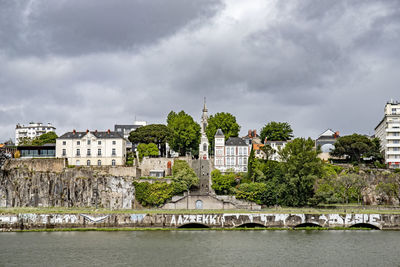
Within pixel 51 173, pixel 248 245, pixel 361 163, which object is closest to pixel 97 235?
pixel 248 245

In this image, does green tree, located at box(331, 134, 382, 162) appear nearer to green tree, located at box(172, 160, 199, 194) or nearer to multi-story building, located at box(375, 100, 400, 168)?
multi-story building, located at box(375, 100, 400, 168)

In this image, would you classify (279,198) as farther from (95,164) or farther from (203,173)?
(95,164)

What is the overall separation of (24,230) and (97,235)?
9773 millimetres

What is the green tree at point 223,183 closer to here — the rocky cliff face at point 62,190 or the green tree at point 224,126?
the rocky cliff face at point 62,190

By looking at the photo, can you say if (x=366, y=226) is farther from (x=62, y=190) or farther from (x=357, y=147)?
(x=62, y=190)

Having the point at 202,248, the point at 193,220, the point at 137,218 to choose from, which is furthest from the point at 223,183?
the point at 202,248

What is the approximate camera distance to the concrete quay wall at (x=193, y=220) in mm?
51156

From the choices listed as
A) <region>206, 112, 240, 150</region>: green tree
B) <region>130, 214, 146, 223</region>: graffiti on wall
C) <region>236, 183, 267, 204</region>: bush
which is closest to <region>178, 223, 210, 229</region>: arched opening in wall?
<region>130, 214, 146, 223</region>: graffiti on wall

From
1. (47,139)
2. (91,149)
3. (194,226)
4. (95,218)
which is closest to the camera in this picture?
(95,218)

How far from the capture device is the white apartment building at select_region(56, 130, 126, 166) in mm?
74375

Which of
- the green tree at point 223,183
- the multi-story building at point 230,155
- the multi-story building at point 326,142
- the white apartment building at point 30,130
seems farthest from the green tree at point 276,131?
the white apartment building at point 30,130

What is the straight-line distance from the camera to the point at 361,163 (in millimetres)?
78438

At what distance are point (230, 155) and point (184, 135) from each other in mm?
12445

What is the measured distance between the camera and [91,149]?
74.8 meters
